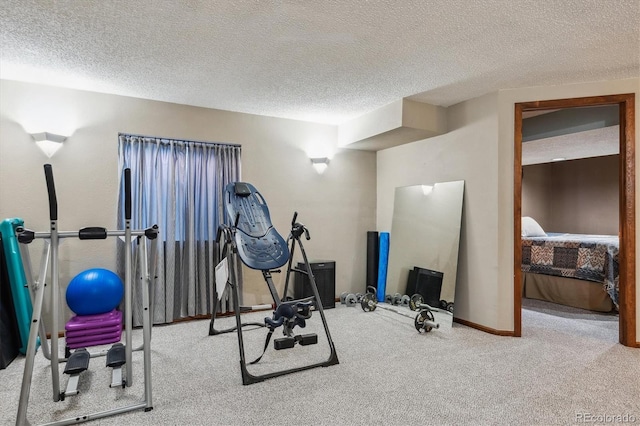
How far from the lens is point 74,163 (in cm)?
384

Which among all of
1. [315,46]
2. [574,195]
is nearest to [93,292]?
[315,46]

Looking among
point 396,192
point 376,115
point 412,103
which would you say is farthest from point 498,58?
point 396,192

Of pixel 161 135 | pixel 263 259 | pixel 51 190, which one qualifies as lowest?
pixel 263 259

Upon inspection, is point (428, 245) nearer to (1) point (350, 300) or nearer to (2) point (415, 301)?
(2) point (415, 301)

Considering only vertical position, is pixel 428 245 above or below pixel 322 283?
above

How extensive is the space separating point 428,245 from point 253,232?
226 cm

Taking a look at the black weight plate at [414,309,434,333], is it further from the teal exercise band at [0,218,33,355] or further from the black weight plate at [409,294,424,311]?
the teal exercise band at [0,218,33,355]

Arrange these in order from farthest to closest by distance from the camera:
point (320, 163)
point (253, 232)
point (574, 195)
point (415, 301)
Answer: point (574, 195) < point (320, 163) < point (415, 301) < point (253, 232)

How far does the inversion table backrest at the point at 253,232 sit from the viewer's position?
334 centimetres

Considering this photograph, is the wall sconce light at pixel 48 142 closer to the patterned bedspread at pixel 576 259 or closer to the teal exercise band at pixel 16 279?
the teal exercise band at pixel 16 279

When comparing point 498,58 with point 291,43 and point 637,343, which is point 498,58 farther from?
point 637,343

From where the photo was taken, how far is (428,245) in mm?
4598

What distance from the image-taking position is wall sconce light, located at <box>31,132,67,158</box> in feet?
11.6

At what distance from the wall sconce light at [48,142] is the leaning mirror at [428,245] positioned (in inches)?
161
